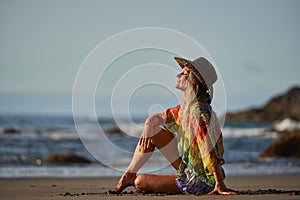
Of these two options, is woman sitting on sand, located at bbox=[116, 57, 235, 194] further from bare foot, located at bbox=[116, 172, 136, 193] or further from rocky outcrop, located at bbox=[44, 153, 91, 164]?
rocky outcrop, located at bbox=[44, 153, 91, 164]

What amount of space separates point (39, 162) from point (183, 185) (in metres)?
6.69

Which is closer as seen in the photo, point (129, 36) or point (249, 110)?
point (129, 36)

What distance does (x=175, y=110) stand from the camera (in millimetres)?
7094

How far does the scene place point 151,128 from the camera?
7.03 metres

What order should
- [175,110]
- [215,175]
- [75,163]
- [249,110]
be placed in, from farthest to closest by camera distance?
[249,110] < [75,163] < [175,110] < [215,175]

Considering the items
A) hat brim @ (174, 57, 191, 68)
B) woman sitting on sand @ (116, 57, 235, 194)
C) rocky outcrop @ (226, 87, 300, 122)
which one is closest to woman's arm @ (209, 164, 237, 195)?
woman sitting on sand @ (116, 57, 235, 194)

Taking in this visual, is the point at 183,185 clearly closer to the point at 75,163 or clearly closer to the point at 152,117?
the point at 152,117

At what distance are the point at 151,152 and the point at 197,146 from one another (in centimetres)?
60

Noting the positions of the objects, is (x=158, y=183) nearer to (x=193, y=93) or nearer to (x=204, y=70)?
(x=193, y=93)

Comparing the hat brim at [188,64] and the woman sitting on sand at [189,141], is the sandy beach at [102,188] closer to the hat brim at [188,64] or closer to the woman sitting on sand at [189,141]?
the woman sitting on sand at [189,141]

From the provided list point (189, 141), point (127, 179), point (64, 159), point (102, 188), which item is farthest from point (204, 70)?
point (64, 159)

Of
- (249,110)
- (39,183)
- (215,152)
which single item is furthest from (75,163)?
(249,110)

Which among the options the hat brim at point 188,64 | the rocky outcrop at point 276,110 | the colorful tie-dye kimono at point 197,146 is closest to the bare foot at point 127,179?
the colorful tie-dye kimono at point 197,146

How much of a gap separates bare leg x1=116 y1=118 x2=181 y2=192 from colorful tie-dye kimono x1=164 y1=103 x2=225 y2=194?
11 cm
